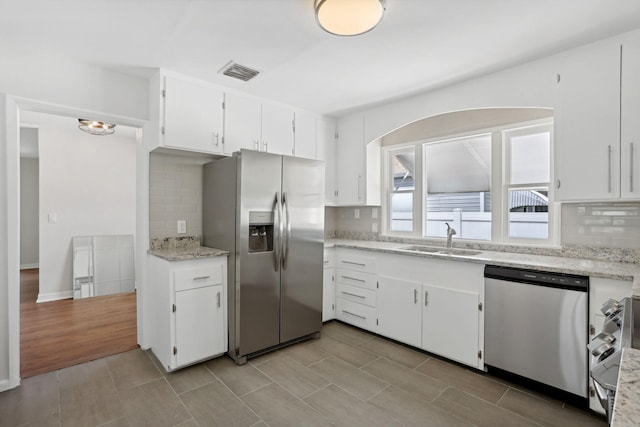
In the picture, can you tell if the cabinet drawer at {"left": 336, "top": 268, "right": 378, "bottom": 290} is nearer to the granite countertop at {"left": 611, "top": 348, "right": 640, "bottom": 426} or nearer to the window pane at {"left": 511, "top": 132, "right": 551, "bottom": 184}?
the window pane at {"left": 511, "top": 132, "right": 551, "bottom": 184}

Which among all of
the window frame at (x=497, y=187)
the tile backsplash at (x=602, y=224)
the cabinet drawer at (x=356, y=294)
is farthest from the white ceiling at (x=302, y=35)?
the cabinet drawer at (x=356, y=294)

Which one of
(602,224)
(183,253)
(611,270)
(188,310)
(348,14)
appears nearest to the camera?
(348,14)

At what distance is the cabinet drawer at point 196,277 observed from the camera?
254cm

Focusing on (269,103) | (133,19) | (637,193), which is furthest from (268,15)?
(637,193)

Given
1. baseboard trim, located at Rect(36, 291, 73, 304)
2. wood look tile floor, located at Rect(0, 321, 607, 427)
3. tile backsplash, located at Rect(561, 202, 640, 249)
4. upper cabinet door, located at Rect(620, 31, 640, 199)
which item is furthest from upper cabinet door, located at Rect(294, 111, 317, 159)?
baseboard trim, located at Rect(36, 291, 73, 304)

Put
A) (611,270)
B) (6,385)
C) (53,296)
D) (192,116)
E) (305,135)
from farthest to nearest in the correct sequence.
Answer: (53,296) < (305,135) < (192,116) < (6,385) < (611,270)

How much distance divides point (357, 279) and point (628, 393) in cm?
289

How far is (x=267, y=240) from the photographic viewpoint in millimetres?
2906

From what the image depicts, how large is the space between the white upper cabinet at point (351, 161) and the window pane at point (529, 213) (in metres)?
1.54

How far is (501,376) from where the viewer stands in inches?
95.9

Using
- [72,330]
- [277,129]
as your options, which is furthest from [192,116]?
[72,330]

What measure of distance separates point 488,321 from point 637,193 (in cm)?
128

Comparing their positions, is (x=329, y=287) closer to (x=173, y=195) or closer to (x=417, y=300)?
(x=417, y=300)

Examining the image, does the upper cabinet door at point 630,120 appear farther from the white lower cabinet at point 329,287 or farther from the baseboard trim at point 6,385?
the baseboard trim at point 6,385
